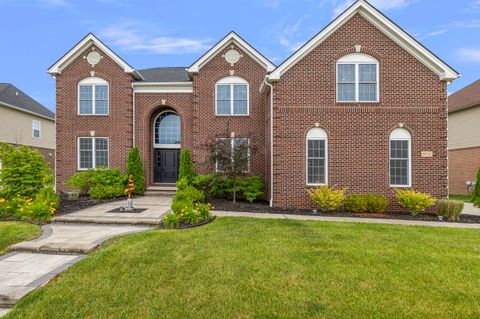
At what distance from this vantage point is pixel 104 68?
15727 mm

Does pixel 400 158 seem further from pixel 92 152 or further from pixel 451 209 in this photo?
pixel 92 152

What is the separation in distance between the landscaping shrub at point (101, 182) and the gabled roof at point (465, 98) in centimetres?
2342

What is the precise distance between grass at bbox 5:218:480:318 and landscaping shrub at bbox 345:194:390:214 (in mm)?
3742

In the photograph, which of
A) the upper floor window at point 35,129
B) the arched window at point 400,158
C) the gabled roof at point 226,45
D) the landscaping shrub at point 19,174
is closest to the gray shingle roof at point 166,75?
the gabled roof at point 226,45

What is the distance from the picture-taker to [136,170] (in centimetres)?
1502

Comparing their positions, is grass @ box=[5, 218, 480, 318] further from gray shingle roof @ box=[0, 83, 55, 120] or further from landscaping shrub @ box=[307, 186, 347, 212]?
gray shingle roof @ box=[0, 83, 55, 120]

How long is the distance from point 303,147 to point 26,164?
10.9 meters

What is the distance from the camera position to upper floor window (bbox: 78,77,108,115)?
51.9 ft

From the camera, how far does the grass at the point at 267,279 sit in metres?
3.65

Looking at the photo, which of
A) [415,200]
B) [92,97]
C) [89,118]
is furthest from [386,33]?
[89,118]

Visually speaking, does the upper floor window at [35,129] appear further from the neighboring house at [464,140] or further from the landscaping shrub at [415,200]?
the neighboring house at [464,140]

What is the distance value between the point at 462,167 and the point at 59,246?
25.3 meters

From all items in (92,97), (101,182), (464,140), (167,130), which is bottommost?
(101,182)

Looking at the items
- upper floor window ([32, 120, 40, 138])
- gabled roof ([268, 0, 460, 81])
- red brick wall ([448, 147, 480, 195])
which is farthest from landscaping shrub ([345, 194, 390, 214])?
upper floor window ([32, 120, 40, 138])
